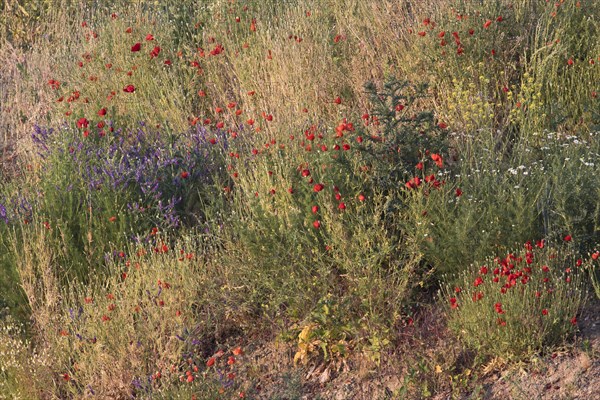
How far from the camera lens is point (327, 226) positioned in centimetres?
461

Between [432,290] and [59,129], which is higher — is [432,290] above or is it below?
below

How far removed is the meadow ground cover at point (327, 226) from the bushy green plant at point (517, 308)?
1 centimetres

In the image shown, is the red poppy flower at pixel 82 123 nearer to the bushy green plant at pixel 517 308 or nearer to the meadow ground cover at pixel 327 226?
the meadow ground cover at pixel 327 226

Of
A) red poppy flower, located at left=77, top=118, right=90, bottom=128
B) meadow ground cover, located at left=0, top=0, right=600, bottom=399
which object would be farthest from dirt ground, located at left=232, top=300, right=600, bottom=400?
red poppy flower, located at left=77, top=118, right=90, bottom=128

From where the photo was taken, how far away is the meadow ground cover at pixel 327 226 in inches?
173

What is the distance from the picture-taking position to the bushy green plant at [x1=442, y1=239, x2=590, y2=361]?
4.07 m

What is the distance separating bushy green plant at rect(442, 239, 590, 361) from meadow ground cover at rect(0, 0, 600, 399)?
0.01 meters

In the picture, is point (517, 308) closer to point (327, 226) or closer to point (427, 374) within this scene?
point (427, 374)

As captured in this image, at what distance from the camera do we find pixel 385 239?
455 cm

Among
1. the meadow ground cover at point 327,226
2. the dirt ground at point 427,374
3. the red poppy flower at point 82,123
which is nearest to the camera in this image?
the dirt ground at point 427,374

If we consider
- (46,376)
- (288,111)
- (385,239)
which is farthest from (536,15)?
(46,376)

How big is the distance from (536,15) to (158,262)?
360 centimetres

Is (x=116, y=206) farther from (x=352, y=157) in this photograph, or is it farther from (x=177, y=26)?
(x=177, y=26)

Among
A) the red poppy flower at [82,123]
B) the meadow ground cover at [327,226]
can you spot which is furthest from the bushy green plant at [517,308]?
the red poppy flower at [82,123]
